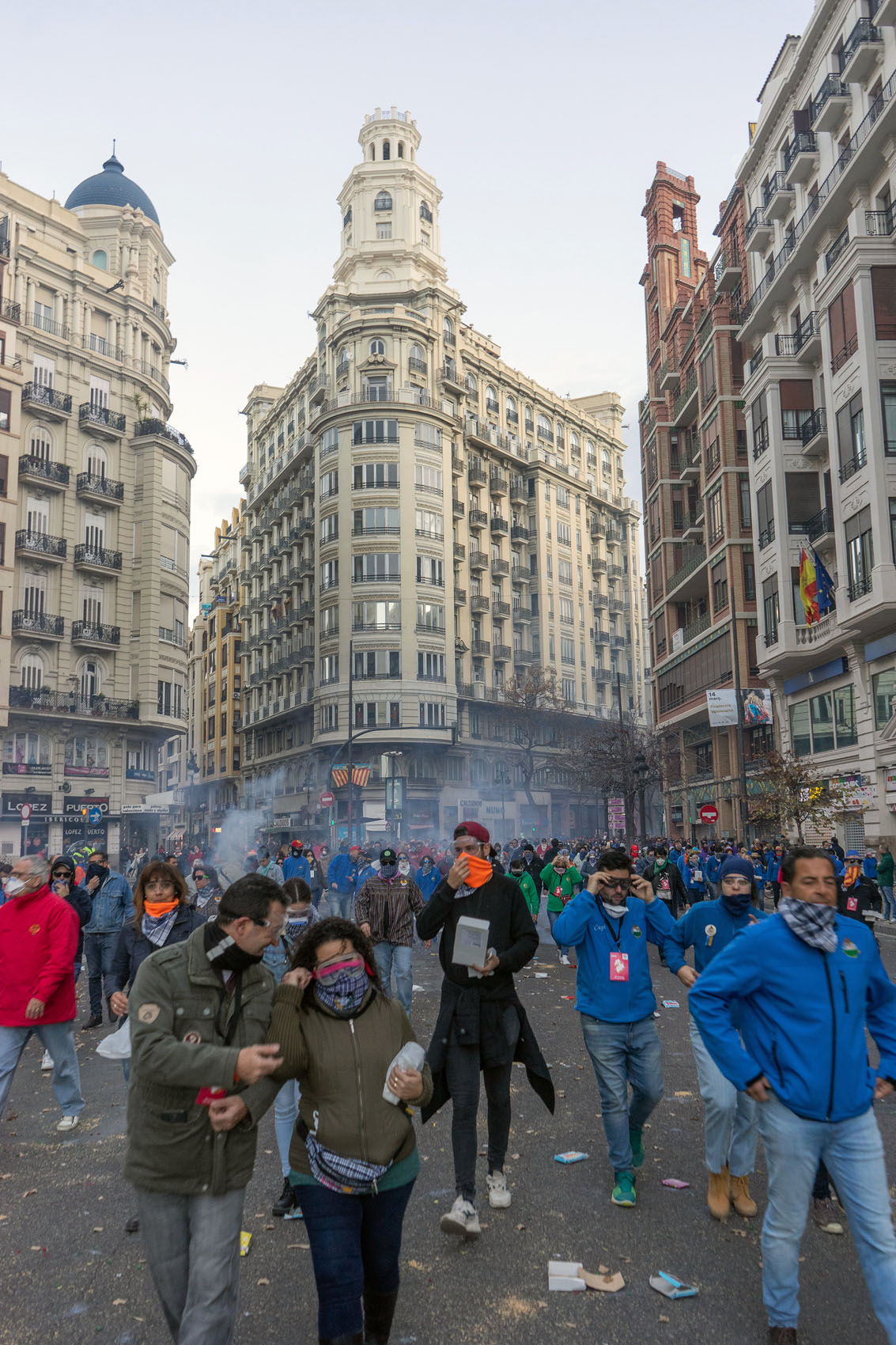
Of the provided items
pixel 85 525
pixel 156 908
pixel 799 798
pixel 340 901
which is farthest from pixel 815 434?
pixel 85 525

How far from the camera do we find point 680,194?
57875 millimetres

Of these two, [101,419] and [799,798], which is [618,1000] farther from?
[101,419]

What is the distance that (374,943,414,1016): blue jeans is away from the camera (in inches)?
398

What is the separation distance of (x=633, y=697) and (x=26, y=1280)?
7443 centimetres

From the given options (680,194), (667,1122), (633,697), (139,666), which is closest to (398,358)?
(680,194)

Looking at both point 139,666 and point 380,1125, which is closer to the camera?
point 380,1125

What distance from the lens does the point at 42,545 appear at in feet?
147

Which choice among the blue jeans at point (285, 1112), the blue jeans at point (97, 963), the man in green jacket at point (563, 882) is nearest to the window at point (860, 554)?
the man in green jacket at point (563, 882)

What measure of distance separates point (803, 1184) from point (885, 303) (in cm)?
2776

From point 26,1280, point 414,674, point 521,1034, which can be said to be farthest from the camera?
point 414,674

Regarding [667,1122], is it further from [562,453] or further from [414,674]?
[562,453]

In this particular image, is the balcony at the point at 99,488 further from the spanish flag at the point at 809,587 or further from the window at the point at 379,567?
the spanish flag at the point at 809,587

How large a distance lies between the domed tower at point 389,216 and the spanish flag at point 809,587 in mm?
38461

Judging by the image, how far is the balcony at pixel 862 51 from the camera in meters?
28.3
